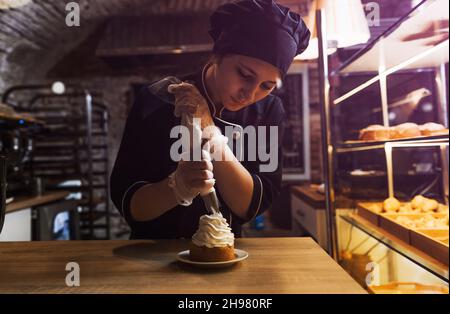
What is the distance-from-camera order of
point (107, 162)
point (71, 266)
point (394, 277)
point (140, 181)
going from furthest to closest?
point (107, 162)
point (394, 277)
point (140, 181)
point (71, 266)

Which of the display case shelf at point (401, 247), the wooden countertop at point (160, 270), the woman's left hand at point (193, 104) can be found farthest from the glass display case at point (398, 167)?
the woman's left hand at point (193, 104)

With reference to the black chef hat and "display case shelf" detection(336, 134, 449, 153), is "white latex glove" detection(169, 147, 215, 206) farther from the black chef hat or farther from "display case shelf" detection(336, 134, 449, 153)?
"display case shelf" detection(336, 134, 449, 153)

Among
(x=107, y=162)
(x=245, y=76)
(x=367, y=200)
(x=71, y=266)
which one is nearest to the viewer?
(x=71, y=266)

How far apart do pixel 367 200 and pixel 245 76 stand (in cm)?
132

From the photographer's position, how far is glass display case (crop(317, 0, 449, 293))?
49.5 inches

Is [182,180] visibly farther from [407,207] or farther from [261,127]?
[407,207]

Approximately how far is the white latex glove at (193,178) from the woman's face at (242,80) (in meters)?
0.21

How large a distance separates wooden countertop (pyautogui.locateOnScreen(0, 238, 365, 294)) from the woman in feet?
0.38

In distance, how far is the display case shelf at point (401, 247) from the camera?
3.50 feet

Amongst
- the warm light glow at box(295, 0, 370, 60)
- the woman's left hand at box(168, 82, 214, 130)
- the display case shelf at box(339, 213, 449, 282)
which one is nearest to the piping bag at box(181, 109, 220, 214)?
the woman's left hand at box(168, 82, 214, 130)

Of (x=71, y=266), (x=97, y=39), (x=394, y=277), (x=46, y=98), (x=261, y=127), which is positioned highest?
(x=97, y=39)

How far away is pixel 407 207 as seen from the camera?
1.78 m

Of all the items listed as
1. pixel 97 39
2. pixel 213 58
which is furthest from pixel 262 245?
pixel 97 39

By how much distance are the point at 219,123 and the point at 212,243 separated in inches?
14.9
